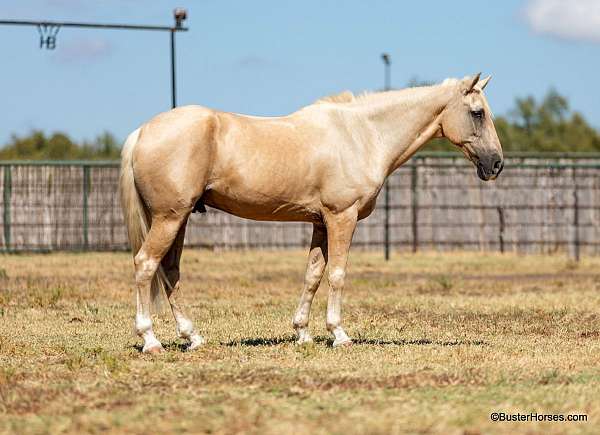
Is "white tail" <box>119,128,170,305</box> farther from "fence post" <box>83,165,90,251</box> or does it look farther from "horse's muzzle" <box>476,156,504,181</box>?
"fence post" <box>83,165,90,251</box>

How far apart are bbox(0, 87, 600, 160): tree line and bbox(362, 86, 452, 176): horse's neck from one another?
29.5 meters

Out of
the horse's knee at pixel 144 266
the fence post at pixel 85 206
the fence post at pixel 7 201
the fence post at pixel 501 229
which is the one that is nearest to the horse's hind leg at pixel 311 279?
the horse's knee at pixel 144 266

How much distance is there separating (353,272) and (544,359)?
11469 millimetres

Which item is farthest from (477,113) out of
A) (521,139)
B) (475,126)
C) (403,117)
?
(521,139)

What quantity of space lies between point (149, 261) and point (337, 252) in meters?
1.64

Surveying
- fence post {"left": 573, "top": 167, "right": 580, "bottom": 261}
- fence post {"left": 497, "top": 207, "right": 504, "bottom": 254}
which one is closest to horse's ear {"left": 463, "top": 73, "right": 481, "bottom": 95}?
fence post {"left": 573, "top": 167, "right": 580, "bottom": 261}

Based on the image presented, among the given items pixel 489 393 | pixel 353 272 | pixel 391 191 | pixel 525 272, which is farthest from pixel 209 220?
pixel 489 393

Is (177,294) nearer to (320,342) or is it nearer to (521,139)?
(320,342)

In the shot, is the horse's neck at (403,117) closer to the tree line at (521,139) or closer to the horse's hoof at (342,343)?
the horse's hoof at (342,343)

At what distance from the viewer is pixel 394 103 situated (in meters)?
9.76

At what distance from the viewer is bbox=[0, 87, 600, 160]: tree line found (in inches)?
1613

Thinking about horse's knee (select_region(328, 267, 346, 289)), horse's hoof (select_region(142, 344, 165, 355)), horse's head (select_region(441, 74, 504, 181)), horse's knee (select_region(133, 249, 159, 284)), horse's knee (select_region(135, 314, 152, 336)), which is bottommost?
horse's hoof (select_region(142, 344, 165, 355))

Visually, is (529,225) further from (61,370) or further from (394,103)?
(61,370)

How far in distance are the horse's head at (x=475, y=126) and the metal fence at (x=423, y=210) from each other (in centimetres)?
1454
